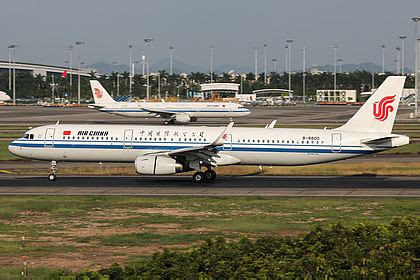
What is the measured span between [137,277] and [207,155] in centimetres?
2997

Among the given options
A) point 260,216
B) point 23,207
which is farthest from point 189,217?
point 23,207

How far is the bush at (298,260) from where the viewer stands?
56.1 ft

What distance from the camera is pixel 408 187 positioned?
44469 mm

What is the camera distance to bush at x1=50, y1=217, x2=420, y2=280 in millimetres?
17094

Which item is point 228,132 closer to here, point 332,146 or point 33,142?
point 332,146

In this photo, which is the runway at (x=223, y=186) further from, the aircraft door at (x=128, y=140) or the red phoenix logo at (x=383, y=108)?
the red phoenix logo at (x=383, y=108)

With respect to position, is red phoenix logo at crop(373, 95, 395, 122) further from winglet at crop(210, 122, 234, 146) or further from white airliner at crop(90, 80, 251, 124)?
white airliner at crop(90, 80, 251, 124)

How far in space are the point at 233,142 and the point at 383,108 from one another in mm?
9635

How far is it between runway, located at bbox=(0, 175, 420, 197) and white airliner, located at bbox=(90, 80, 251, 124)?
66.1 m

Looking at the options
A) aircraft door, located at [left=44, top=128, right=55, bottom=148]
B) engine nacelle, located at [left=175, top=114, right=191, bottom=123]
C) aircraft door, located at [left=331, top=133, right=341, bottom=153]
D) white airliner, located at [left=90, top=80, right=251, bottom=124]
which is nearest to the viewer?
aircraft door, located at [left=331, top=133, right=341, bottom=153]

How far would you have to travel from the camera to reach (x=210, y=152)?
153ft

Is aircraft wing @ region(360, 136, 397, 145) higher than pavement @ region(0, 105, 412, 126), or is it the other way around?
pavement @ region(0, 105, 412, 126)

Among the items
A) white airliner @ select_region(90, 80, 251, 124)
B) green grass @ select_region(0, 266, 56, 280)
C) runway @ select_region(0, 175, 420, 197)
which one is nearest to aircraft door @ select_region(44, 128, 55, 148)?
runway @ select_region(0, 175, 420, 197)

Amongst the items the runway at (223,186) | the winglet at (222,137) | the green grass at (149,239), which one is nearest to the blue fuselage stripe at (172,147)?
the winglet at (222,137)
